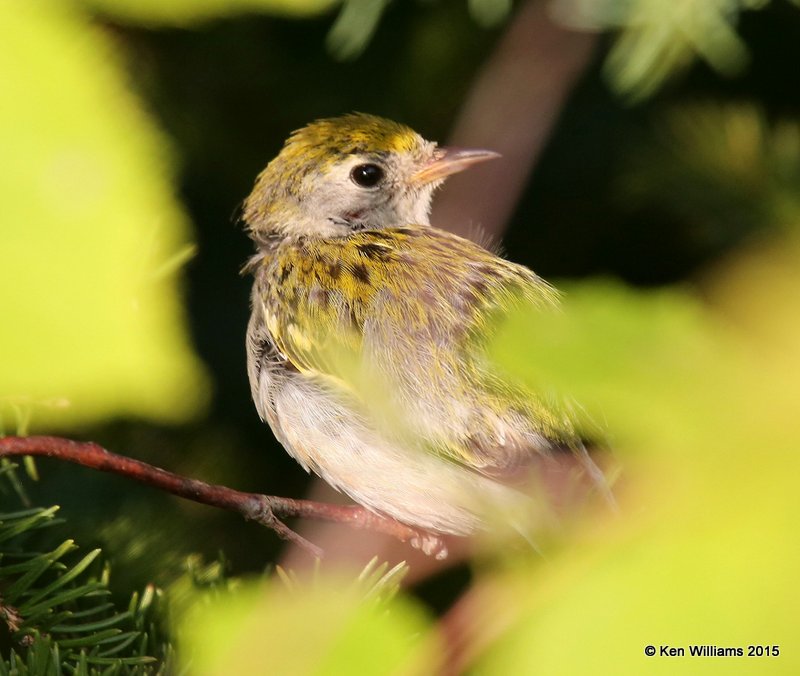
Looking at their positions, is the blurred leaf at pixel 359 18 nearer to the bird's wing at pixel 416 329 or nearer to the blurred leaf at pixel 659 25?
the blurred leaf at pixel 659 25

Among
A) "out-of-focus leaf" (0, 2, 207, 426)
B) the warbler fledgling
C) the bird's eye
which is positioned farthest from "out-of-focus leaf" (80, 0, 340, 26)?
the bird's eye

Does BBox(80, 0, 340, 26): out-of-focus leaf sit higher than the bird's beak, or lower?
higher

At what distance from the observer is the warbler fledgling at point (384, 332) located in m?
2.23

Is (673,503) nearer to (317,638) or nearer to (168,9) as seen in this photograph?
(317,638)

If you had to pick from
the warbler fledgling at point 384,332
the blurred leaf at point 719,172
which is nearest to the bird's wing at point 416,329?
the warbler fledgling at point 384,332

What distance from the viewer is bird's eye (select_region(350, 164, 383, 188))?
10.6ft

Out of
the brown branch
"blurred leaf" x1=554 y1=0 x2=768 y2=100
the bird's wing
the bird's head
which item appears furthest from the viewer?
the bird's head

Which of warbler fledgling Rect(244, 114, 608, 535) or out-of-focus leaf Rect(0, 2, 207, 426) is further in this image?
warbler fledgling Rect(244, 114, 608, 535)

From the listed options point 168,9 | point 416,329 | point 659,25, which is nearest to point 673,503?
point 168,9

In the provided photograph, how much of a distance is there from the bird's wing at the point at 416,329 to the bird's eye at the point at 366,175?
1.01 feet

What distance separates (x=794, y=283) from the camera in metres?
0.67

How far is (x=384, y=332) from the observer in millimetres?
2457

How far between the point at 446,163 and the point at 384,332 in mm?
937

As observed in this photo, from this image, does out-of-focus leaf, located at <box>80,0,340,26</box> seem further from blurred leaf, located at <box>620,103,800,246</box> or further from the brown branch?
blurred leaf, located at <box>620,103,800,246</box>
